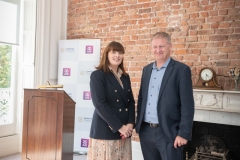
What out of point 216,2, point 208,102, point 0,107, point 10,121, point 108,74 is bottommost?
point 10,121

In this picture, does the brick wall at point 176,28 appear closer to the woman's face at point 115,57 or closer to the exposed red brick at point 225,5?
the exposed red brick at point 225,5

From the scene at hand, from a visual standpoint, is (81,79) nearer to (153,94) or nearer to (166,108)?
(153,94)

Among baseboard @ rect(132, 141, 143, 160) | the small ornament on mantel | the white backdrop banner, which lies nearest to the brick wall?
the small ornament on mantel

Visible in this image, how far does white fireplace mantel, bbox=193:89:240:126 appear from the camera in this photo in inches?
115

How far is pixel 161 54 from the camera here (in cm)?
194

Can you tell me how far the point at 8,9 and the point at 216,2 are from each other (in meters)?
3.26

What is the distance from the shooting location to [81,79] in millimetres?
4219

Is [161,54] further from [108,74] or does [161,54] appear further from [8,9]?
[8,9]

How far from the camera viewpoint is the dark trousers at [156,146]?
6.10 ft

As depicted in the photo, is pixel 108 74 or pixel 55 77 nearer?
pixel 108 74

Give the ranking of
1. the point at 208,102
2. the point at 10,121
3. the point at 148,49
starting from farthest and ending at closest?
the point at 10,121, the point at 148,49, the point at 208,102

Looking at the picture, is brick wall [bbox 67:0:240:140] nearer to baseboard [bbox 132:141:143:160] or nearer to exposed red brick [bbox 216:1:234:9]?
exposed red brick [bbox 216:1:234:9]

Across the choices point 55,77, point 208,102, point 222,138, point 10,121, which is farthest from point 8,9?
point 222,138

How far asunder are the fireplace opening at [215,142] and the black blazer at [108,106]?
1569 mm
